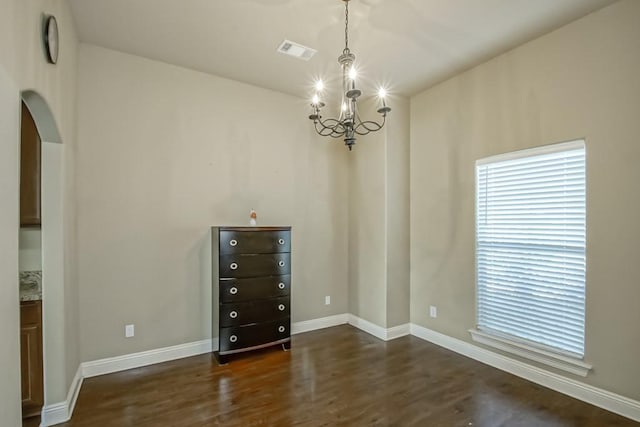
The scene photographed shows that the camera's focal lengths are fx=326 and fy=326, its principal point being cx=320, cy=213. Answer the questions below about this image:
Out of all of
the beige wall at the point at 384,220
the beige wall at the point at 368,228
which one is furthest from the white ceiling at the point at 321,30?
the beige wall at the point at 368,228

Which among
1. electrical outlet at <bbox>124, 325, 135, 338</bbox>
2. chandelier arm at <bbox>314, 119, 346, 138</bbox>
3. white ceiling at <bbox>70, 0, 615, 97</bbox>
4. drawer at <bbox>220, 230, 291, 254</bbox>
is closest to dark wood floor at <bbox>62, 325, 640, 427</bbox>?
electrical outlet at <bbox>124, 325, 135, 338</bbox>

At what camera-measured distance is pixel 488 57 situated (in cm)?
321

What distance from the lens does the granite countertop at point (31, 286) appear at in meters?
2.26

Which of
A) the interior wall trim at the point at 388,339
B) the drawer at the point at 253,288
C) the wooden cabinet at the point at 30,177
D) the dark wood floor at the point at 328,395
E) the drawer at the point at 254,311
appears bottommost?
the dark wood floor at the point at 328,395

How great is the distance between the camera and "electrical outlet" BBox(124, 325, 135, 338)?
314 centimetres

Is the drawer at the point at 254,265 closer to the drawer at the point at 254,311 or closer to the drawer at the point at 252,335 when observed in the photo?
the drawer at the point at 254,311

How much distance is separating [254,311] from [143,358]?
114 cm

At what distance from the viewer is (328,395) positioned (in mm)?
2689

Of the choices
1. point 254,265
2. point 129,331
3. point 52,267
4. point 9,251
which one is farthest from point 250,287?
point 9,251

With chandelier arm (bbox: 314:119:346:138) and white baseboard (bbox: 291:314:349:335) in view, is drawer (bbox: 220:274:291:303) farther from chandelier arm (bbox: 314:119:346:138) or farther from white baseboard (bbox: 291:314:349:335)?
chandelier arm (bbox: 314:119:346:138)

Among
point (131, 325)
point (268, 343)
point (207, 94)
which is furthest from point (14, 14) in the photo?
point (268, 343)

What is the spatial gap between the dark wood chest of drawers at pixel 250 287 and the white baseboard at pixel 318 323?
1.60 feet

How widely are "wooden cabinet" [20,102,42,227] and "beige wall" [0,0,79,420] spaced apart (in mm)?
153

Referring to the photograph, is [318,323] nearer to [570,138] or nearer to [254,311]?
[254,311]
